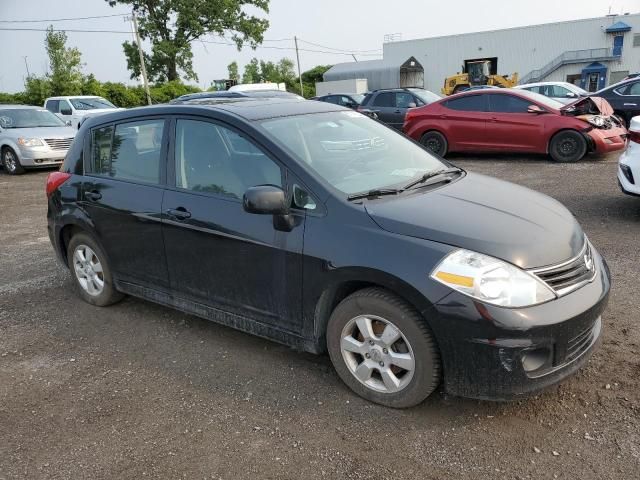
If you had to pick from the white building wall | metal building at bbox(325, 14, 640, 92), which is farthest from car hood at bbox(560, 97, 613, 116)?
the white building wall

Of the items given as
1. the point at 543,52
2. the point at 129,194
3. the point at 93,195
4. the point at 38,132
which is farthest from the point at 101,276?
the point at 543,52

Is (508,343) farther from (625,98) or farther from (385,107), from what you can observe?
(625,98)

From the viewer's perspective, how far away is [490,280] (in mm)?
2641

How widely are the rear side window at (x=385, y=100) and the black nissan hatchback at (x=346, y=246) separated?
10.5 m

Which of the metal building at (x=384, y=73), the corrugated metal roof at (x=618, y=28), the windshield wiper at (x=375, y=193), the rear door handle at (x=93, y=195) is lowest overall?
the rear door handle at (x=93, y=195)

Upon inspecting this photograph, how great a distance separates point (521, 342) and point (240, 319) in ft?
5.77

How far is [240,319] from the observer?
3549 millimetres

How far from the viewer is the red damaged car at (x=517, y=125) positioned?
34.6 feet

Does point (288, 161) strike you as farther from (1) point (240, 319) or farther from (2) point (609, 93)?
(2) point (609, 93)

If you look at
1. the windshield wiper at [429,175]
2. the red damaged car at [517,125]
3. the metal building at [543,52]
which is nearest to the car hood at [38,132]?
the red damaged car at [517,125]

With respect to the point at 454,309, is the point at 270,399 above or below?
below

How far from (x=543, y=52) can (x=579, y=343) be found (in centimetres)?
5496

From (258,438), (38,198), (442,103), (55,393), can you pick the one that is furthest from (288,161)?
(442,103)

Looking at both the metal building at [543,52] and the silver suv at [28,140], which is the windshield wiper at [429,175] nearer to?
the silver suv at [28,140]
